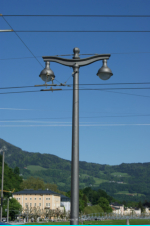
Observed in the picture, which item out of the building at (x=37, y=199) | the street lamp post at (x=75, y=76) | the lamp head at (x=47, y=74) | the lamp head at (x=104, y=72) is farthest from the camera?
the building at (x=37, y=199)

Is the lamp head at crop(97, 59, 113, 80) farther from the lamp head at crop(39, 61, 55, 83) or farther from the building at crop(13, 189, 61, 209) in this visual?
the building at crop(13, 189, 61, 209)

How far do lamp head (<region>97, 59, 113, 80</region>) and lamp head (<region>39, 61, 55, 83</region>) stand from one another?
161 centimetres

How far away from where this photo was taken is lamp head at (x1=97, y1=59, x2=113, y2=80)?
34.8ft

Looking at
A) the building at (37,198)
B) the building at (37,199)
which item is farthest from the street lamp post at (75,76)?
the building at (37,198)

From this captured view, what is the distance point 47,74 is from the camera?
10805 mm

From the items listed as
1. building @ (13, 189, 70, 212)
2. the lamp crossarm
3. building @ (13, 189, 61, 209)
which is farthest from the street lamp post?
building @ (13, 189, 61, 209)

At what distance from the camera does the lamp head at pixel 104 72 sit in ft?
34.8

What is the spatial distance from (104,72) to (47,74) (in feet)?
6.37

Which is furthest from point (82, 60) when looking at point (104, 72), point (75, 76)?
point (104, 72)

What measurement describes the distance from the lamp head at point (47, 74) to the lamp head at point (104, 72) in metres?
1.61

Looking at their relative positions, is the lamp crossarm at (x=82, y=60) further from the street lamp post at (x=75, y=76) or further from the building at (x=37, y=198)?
the building at (x=37, y=198)

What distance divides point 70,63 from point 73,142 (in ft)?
9.13

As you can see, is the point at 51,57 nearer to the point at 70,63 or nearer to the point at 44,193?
the point at 70,63

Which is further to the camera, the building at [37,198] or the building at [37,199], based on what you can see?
the building at [37,198]
